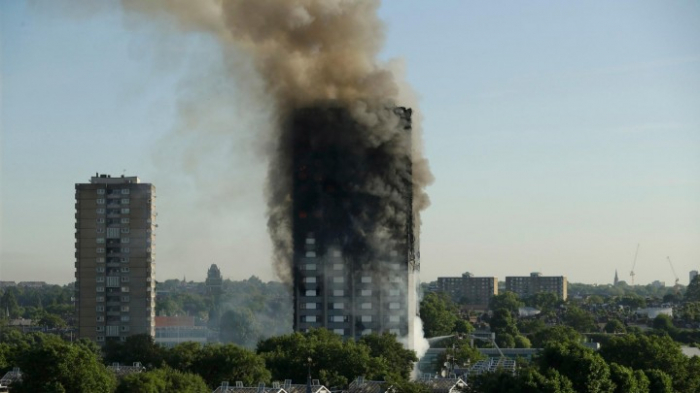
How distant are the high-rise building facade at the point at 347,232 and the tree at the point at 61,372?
5216 cm

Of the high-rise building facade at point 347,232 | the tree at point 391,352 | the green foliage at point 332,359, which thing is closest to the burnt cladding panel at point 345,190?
the high-rise building facade at point 347,232

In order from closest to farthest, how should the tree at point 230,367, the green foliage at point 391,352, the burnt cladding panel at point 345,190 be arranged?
the tree at point 230,367 → the green foliage at point 391,352 → the burnt cladding panel at point 345,190

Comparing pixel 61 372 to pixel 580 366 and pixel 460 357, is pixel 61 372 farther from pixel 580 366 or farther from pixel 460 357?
pixel 460 357

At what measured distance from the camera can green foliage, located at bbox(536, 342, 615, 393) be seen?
4500 inches

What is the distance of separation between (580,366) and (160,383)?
31571 mm

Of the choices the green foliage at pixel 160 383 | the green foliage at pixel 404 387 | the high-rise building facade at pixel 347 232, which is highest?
the high-rise building facade at pixel 347 232

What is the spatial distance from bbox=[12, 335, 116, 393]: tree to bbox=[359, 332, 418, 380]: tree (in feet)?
124

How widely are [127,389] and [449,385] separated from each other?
A: 2881 cm

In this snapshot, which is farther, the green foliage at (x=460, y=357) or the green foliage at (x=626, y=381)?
the green foliage at (x=460, y=357)

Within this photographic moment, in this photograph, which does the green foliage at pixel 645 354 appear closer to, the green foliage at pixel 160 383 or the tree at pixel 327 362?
the tree at pixel 327 362

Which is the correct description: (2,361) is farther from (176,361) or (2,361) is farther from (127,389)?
(127,389)

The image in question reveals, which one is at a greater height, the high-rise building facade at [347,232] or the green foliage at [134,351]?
the high-rise building facade at [347,232]

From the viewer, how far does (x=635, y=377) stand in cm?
11869

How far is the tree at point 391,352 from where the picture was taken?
150625mm
